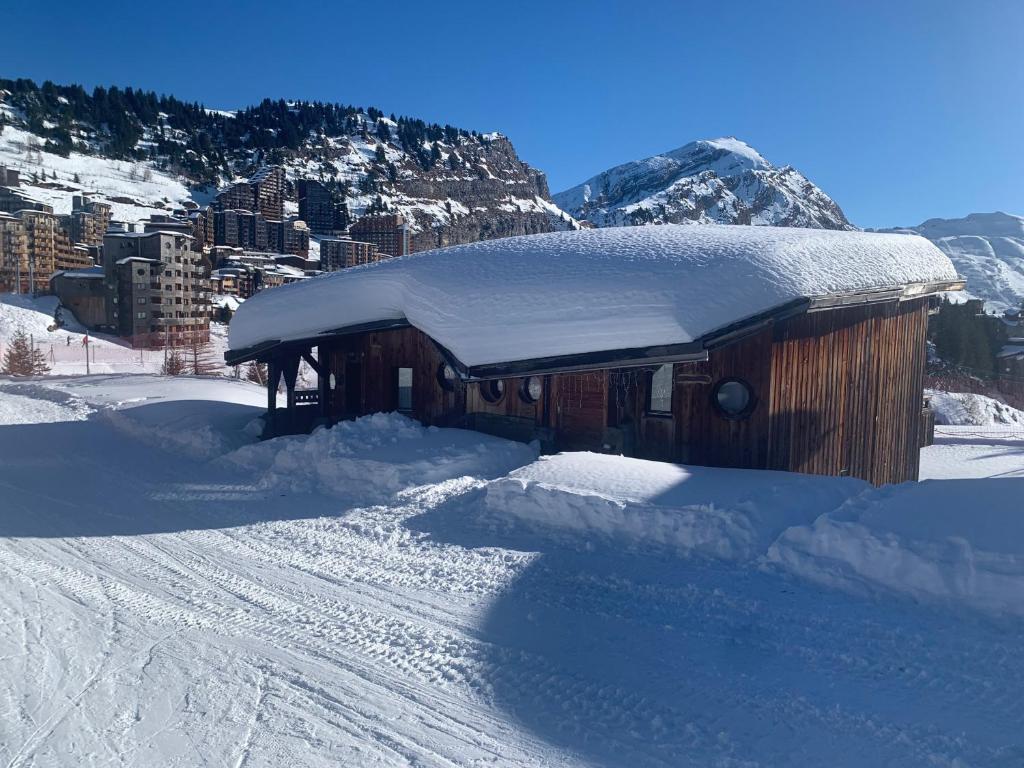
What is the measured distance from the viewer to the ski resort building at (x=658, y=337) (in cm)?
858

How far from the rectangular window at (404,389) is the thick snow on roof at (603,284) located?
1474mm

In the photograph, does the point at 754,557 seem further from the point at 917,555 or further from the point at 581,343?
the point at 581,343

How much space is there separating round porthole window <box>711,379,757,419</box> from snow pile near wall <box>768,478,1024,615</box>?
122 inches

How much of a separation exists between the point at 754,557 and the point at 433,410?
728 centimetres

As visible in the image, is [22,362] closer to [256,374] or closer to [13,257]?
[256,374]

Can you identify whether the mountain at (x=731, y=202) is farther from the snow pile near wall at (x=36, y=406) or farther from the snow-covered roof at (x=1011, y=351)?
the snow pile near wall at (x=36, y=406)

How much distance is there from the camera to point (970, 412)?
1038 inches

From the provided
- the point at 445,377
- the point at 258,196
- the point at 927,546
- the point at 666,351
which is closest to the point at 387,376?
the point at 445,377

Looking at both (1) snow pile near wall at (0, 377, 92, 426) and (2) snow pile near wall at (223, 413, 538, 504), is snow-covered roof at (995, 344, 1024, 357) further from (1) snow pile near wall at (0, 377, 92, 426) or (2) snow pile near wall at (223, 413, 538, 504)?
(1) snow pile near wall at (0, 377, 92, 426)

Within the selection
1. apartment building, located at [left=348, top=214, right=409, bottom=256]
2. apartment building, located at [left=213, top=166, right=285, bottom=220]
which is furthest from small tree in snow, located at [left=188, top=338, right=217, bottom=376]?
apartment building, located at [left=213, top=166, right=285, bottom=220]

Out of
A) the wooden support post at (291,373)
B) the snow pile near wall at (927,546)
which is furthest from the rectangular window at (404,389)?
the snow pile near wall at (927,546)

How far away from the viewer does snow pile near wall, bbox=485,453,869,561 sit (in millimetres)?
6078

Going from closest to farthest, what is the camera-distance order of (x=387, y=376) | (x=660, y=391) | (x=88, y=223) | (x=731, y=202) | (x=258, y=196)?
(x=660, y=391)
(x=387, y=376)
(x=88, y=223)
(x=258, y=196)
(x=731, y=202)

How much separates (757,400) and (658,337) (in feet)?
6.12
